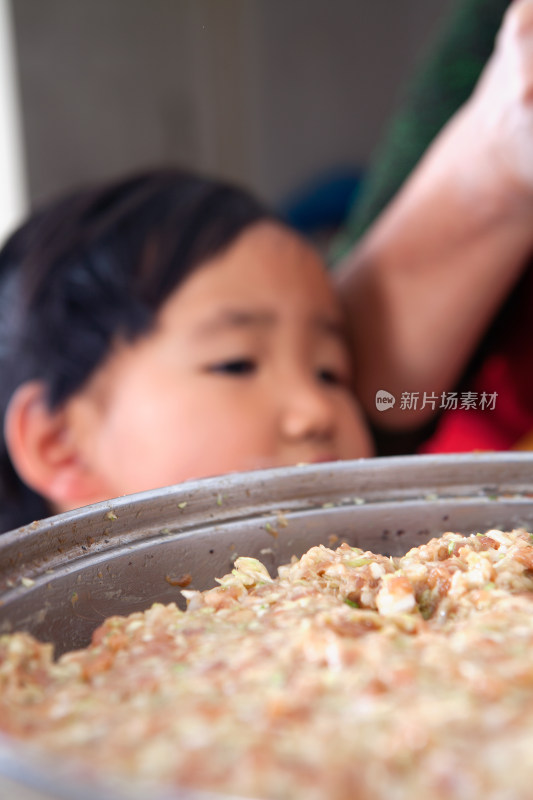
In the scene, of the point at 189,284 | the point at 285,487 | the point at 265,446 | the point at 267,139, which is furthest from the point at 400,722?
the point at 267,139

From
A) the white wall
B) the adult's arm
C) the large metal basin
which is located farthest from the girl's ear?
the white wall

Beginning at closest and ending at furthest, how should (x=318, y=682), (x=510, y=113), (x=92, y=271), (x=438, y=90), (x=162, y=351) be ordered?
(x=318, y=682) → (x=510, y=113) → (x=162, y=351) → (x=92, y=271) → (x=438, y=90)

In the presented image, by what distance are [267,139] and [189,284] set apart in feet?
8.55

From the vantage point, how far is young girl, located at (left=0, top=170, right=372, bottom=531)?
A: 98 cm

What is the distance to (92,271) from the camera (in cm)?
120

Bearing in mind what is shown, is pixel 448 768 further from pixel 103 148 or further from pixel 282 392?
pixel 103 148

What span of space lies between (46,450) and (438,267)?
26.3 inches

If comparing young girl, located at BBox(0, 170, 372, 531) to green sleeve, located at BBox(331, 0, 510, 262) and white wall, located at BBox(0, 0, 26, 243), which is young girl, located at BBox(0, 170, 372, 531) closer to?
green sleeve, located at BBox(331, 0, 510, 262)

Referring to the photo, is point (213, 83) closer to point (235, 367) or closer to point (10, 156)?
point (10, 156)

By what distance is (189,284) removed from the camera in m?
1.12

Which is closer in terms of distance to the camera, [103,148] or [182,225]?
[182,225]

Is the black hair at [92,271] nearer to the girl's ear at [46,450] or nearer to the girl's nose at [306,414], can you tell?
the girl's ear at [46,450]

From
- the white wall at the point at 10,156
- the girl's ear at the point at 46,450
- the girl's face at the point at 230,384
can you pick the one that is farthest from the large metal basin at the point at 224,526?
the white wall at the point at 10,156

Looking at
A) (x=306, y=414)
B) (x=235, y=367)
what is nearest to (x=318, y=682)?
(x=306, y=414)
